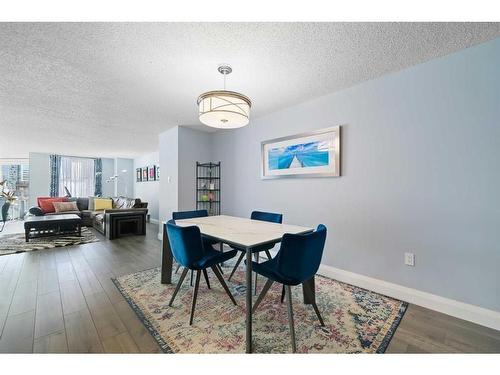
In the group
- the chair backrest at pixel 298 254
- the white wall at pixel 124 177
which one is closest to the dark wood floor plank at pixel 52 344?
the chair backrest at pixel 298 254

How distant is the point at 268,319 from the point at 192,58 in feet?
7.44

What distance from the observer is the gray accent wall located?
5.47ft

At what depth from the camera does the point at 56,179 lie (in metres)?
7.18

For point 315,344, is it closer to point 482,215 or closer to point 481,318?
point 481,318

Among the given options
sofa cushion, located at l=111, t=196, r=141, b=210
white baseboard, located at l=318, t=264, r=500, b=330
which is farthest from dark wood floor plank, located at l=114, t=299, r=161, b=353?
sofa cushion, located at l=111, t=196, r=141, b=210

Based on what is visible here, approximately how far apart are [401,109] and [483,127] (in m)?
0.61

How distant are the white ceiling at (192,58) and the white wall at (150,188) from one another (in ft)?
12.3

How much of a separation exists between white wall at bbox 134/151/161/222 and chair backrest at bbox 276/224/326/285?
586 centimetres

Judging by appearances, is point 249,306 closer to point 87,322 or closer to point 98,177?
point 87,322

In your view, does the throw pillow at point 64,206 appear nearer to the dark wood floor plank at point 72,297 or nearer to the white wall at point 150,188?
the white wall at point 150,188

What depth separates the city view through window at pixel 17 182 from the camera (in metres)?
6.87

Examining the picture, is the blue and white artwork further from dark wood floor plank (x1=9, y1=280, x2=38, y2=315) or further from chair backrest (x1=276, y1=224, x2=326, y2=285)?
dark wood floor plank (x1=9, y1=280, x2=38, y2=315)
